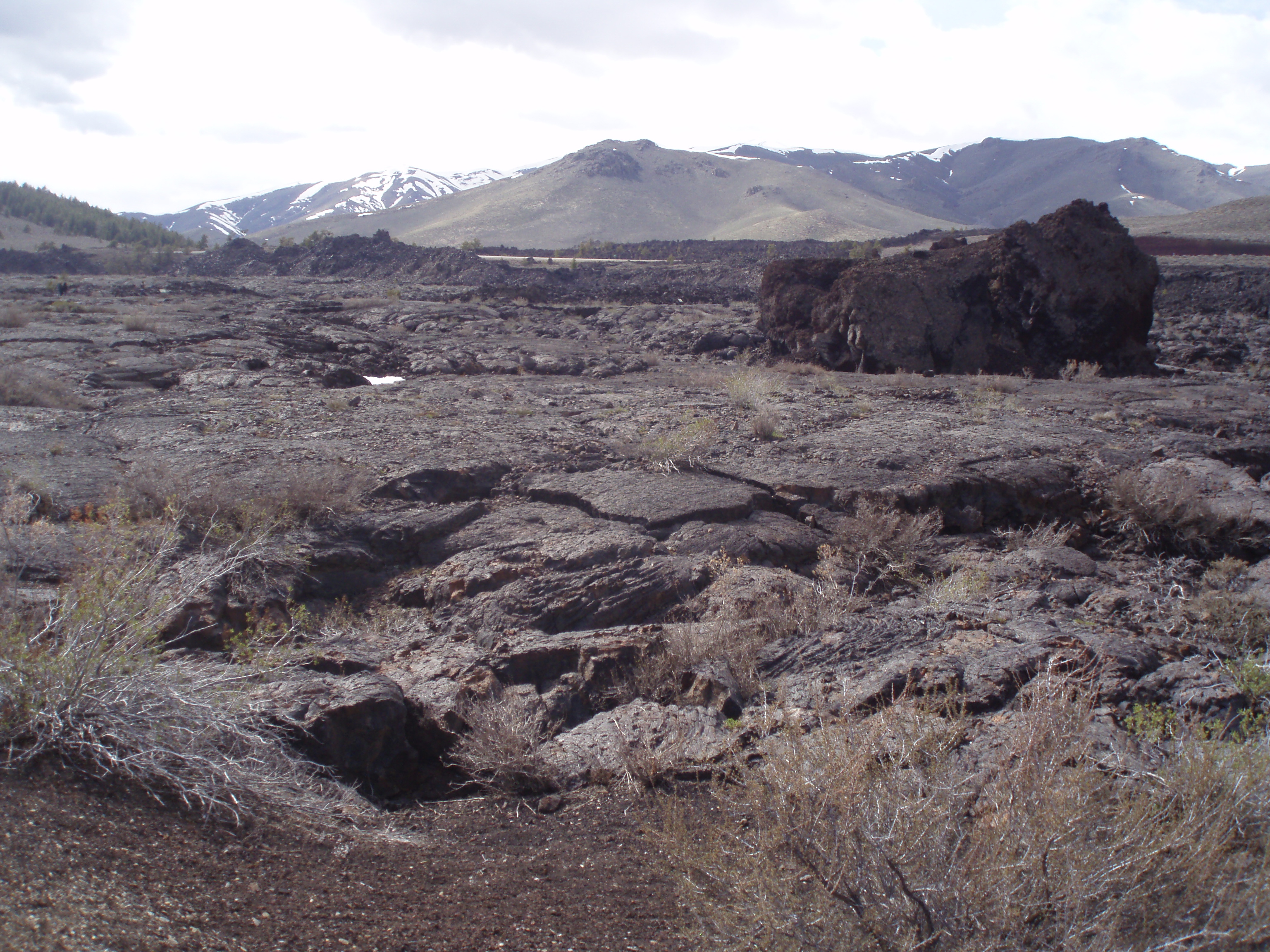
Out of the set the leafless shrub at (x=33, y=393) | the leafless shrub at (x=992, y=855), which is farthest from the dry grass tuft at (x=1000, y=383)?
the leafless shrub at (x=33, y=393)

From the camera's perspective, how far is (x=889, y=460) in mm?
7023

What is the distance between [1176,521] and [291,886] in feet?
21.3

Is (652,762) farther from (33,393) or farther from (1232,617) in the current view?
(33,393)

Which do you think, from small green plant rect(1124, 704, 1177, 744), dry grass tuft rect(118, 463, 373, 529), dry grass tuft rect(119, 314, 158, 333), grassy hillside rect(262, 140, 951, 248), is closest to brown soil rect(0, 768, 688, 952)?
small green plant rect(1124, 704, 1177, 744)

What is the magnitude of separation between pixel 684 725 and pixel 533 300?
72.2 feet

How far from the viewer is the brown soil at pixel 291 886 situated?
1.95 metres

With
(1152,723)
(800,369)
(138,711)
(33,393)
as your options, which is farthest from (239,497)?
(800,369)

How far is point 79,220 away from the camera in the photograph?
200ft

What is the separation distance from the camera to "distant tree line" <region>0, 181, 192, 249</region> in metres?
55.8

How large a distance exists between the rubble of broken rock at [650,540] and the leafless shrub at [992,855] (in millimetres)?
512

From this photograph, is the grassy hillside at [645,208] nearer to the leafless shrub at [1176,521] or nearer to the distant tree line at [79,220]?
the distant tree line at [79,220]

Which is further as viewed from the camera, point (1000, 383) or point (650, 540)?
point (1000, 383)

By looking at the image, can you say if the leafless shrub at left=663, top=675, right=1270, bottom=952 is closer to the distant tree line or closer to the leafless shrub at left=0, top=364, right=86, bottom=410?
the leafless shrub at left=0, top=364, right=86, bottom=410

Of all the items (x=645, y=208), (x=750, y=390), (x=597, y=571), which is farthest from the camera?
(x=645, y=208)
